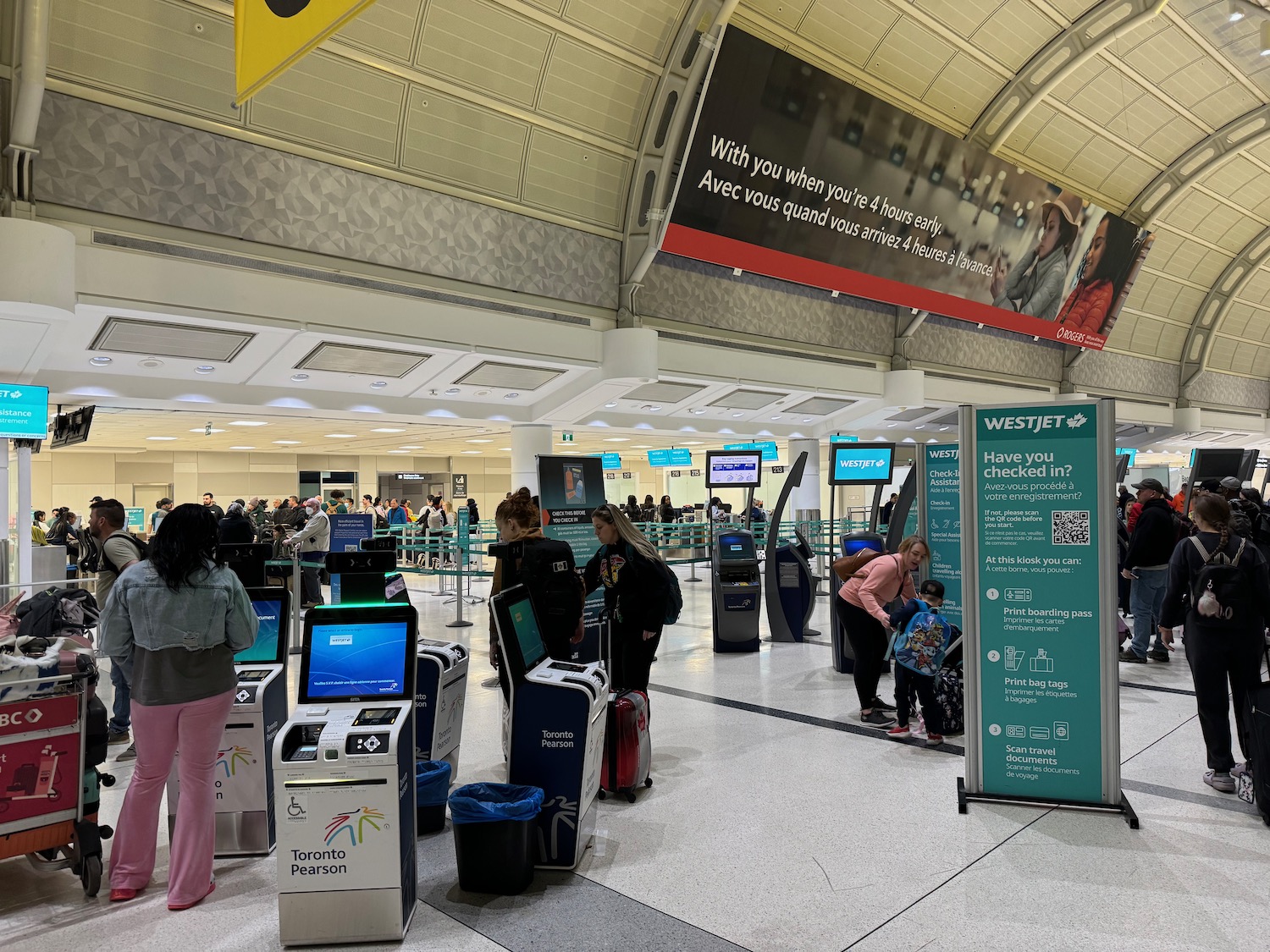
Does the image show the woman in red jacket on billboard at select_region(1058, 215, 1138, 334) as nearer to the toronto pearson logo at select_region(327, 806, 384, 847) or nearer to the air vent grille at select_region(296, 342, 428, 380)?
the air vent grille at select_region(296, 342, 428, 380)

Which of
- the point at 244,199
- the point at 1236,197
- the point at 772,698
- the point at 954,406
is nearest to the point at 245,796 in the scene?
the point at 772,698

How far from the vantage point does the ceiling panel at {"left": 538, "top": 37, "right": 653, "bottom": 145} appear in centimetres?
959

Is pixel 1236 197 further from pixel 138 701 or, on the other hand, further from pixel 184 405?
pixel 138 701

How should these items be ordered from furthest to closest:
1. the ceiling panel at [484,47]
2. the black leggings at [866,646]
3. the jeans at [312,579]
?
the jeans at [312,579] < the ceiling panel at [484,47] < the black leggings at [866,646]

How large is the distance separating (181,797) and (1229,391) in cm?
2877

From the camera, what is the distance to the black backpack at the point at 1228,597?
4.12 meters

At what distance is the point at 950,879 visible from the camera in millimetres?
3314

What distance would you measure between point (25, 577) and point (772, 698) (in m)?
7.84

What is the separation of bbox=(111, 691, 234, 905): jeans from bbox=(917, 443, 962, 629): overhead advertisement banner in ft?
15.9

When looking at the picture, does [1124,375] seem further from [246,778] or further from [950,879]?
[246,778]

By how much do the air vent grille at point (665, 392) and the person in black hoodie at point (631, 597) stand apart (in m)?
7.97

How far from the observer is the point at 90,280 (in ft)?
24.3

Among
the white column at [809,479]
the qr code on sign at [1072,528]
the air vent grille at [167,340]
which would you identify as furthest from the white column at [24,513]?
the white column at [809,479]

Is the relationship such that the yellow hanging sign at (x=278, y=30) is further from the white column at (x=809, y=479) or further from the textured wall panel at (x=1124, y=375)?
the textured wall panel at (x=1124, y=375)
